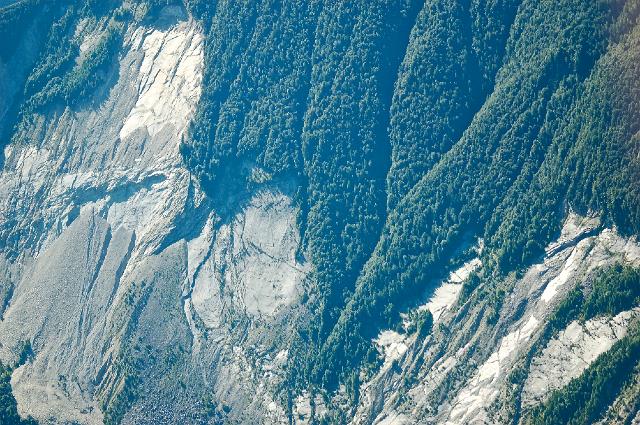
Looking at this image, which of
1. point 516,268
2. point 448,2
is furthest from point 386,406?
point 448,2

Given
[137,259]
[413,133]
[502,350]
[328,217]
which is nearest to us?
[502,350]

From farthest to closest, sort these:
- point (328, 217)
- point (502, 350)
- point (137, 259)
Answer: point (137, 259) < point (328, 217) < point (502, 350)

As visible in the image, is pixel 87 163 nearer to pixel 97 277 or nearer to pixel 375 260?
pixel 97 277

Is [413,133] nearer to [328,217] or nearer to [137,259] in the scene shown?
[328,217]

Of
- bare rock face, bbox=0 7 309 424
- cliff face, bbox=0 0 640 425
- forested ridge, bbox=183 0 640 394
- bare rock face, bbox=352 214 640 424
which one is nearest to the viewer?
bare rock face, bbox=352 214 640 424

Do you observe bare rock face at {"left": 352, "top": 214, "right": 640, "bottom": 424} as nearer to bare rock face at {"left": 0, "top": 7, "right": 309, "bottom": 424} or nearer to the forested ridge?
the forested ridge

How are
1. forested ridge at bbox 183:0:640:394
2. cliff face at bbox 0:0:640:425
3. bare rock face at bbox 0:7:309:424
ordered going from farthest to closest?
bare rock face at bbox 0:7:309:424
forested ridge at bbox 183:0:640:394
cliff face at bbox 0:0:640:425

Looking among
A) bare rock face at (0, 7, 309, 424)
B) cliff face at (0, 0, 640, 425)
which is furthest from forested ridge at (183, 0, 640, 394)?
bare rock face at (0, 7, 309, 424)

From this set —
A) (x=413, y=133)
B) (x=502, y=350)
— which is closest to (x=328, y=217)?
(x=413, y=133)
